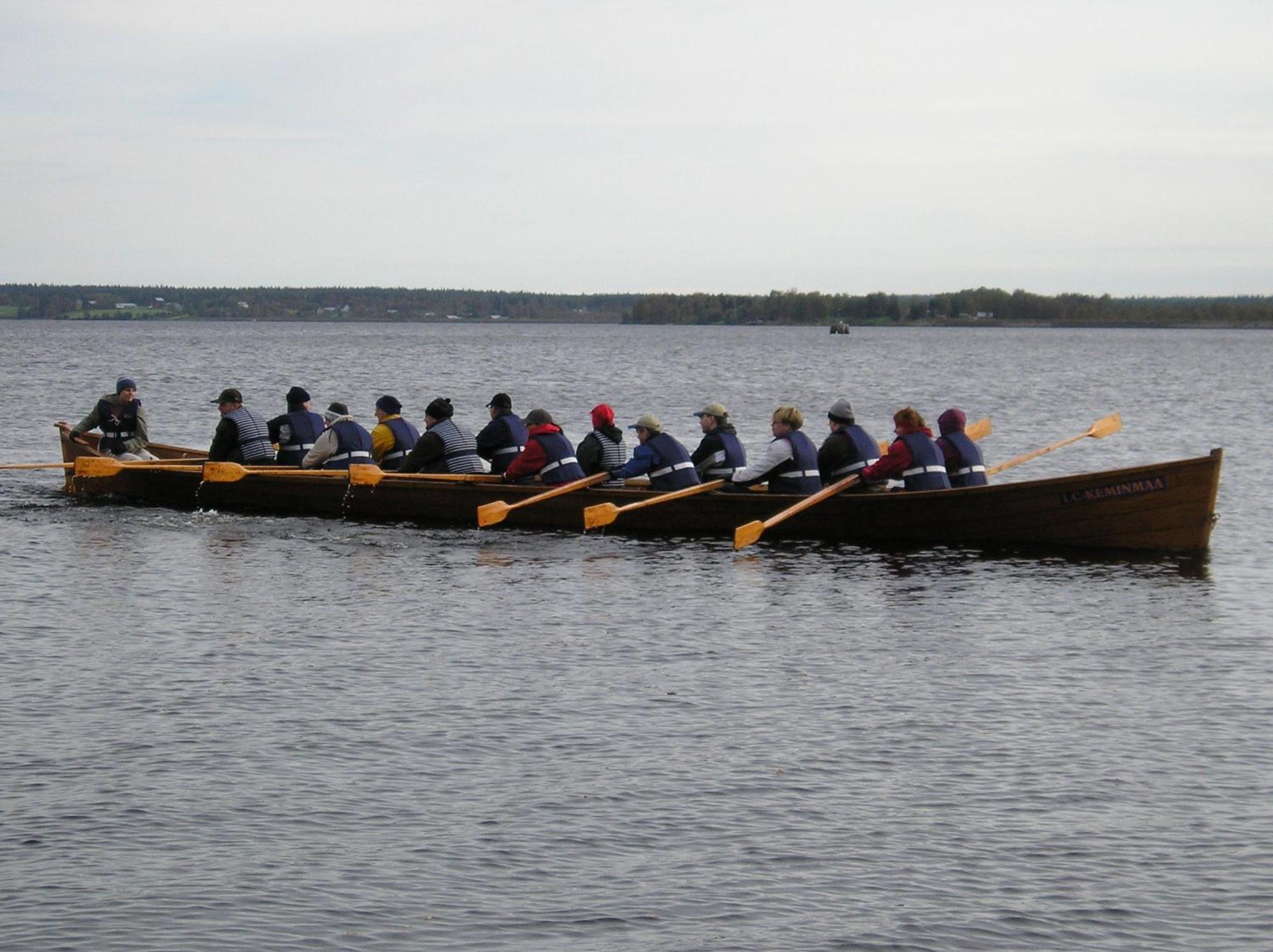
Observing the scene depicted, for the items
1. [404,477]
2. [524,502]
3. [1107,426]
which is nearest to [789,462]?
[524,502]

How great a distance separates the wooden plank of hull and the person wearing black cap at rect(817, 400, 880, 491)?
472 millimetres

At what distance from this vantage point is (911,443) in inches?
747

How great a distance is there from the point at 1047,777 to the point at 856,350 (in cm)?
12376

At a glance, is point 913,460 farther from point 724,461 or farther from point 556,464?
point 556,464

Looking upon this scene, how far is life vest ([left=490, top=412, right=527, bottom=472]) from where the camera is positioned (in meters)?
21.6

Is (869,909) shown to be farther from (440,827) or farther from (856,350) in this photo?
(856,350)

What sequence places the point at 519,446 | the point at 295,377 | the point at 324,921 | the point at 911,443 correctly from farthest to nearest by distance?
1. the point at 295,377
2. the point at 519,446
3. the point at 911,443
4. the point at 324,921

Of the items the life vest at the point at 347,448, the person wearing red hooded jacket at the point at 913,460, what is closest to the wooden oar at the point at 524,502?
the life vest at the point at 347,448

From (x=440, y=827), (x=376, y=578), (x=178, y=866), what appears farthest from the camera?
(x=376, y=578)

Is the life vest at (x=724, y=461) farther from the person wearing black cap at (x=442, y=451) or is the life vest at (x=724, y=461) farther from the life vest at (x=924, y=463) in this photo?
the person wearing black cap at (x=442, y=451)

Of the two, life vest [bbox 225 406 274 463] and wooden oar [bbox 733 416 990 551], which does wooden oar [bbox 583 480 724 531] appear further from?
life vest [bbox 225 406 274 463]

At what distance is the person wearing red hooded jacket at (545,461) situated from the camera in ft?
68.4

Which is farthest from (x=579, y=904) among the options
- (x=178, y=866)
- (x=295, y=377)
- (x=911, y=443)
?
(x=295, y=377)

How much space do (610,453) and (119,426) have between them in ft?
26.9
